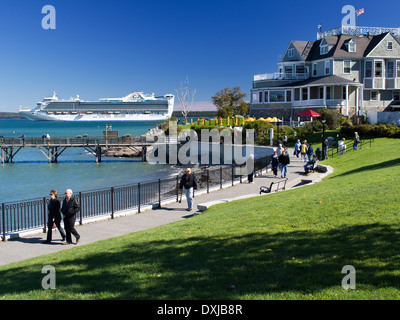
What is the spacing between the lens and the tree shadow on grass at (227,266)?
593 cm

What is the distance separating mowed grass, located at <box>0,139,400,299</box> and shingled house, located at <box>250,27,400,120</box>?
4145 cm

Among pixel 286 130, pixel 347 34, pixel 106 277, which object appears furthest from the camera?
pixel 347 34

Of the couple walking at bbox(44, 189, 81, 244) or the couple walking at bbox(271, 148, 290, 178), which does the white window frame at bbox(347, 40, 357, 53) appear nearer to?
the couple walking at bbox(271, 148, 290, 178)

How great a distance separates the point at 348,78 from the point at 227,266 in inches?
1969

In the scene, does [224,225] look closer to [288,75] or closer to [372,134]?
[372,134]

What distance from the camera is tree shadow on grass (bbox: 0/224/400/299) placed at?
19.4 ft

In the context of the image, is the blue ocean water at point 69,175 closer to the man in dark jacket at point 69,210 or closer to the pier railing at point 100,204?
the pier railing at point 100,204

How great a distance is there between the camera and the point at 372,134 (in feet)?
113

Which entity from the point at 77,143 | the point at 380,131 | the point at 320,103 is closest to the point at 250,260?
the point at 380,131

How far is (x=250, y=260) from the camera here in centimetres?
705

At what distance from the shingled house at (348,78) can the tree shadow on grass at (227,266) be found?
143 feet

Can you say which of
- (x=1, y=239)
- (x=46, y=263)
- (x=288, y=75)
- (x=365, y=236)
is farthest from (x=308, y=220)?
(x=288, y=75)
